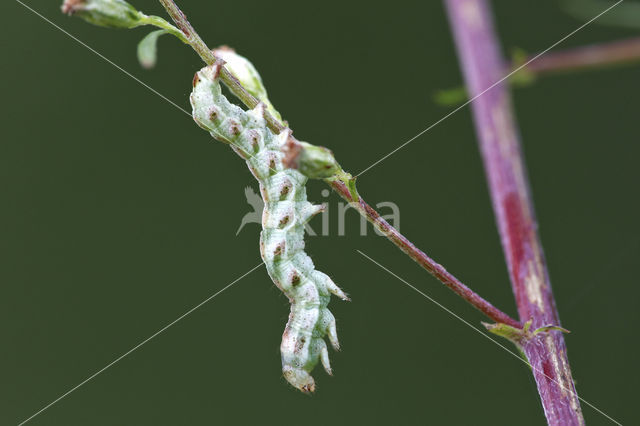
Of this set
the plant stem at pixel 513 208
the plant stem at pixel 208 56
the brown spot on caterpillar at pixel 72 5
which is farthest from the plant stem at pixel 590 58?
the brown spot on caterpillar at pixel 72 5

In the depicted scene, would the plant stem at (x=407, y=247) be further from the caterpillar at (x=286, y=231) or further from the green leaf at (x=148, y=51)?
the caterpillar at (x=286, y=231)

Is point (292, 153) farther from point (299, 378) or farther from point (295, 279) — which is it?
point (299, 378)

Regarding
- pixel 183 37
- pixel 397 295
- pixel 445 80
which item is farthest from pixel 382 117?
pixel 183 37

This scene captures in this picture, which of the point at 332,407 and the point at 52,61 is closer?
the point at 332,407

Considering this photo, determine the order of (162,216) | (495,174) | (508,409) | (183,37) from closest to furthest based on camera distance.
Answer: (183,37), (495,174), (508,409), (162,216)

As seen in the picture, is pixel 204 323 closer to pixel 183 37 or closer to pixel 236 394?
pixel 236 394

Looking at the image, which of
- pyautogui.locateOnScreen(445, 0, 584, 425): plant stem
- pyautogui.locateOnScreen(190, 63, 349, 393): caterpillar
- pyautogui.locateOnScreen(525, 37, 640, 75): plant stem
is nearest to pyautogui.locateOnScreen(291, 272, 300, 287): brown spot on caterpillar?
pyautogui.locateOnScreen(190, 63, 349, 393): caterpillar

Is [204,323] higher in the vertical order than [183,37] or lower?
higher
